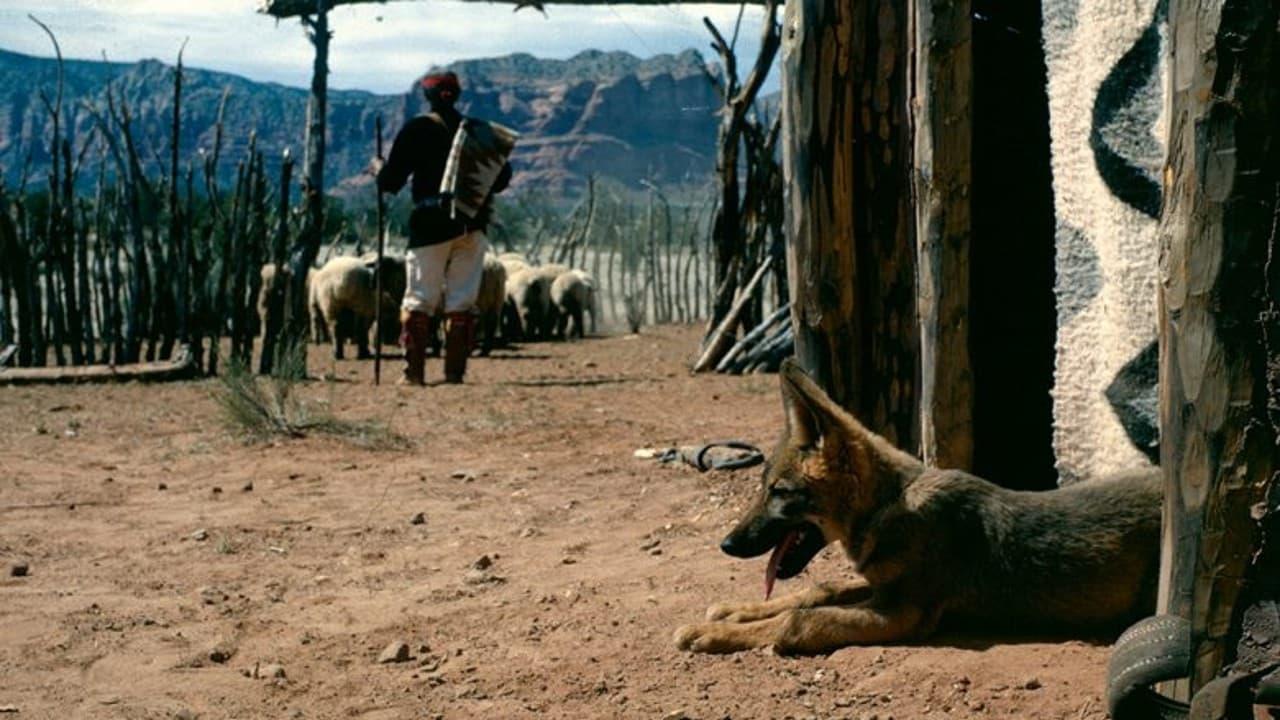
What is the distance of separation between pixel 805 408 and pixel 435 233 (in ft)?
23.8

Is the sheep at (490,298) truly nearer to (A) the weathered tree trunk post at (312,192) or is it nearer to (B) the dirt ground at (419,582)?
(A) the weathered tree trunk post at (312,192)

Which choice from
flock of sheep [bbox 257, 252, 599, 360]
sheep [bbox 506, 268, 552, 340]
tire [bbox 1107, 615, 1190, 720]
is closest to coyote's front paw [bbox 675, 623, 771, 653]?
tire [bbox 1107, 615, 1190, 720]

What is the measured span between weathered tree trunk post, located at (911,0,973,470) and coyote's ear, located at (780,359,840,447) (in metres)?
0.77

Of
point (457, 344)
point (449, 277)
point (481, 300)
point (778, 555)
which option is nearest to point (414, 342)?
point (457, 344)

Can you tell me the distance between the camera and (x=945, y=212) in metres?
5.11

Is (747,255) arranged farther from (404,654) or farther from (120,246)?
(404,654)

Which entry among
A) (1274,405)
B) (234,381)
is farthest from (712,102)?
(1274,405)

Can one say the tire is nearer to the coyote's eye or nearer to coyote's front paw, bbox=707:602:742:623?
the coyote's eye

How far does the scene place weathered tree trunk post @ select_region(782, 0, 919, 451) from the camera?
5.55 m

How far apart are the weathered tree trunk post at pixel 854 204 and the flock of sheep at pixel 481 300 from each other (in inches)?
351

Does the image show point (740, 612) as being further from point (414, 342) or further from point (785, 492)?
point (414, 342)

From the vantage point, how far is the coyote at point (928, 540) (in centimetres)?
433

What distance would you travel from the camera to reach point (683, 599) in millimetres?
5152

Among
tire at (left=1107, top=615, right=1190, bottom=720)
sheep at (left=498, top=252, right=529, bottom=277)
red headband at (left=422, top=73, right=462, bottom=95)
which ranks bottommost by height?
sheep at (left=498, top=252, right=529, bottom=277)
